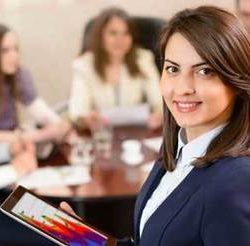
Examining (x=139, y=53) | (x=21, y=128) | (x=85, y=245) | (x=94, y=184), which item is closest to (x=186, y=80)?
(x=85, y=245)

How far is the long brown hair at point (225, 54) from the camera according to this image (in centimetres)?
108

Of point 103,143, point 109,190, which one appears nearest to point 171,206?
point 109,190

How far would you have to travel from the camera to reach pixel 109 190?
2.05 meters

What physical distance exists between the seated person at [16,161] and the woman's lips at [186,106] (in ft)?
3.88

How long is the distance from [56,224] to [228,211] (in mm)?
483

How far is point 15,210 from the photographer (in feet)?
4.37

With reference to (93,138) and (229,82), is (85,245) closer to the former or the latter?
(229,82)

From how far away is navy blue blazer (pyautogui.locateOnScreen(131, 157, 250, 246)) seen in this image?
104 cm

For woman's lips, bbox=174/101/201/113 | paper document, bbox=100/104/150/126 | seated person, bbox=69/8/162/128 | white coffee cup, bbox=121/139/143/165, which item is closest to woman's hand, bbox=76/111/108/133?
paper document, bbox=100/104/150/126

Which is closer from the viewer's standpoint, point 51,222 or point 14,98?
point 51,222

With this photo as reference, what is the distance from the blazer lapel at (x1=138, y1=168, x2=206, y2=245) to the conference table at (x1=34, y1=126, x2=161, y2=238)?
0.81 m

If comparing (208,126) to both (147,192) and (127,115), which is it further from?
(127,115)

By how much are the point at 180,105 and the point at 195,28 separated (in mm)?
168

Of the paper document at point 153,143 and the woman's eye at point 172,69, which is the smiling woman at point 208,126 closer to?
the woman's eye at point 172,69
